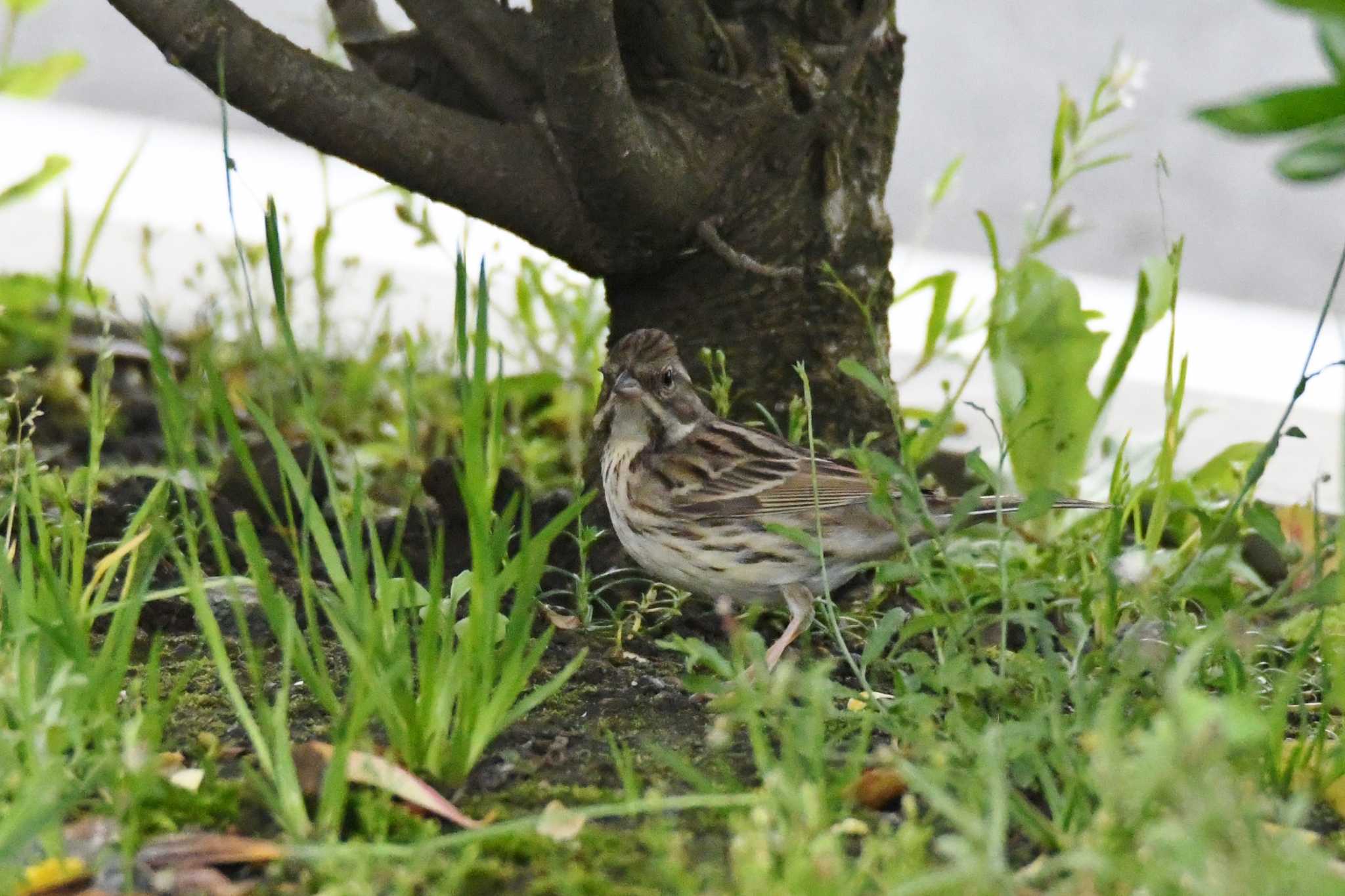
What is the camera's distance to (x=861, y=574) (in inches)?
159

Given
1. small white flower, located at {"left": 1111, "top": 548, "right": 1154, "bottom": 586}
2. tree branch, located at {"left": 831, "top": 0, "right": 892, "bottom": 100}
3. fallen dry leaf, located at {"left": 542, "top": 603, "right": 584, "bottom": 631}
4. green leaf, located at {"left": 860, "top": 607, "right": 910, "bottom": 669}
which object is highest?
tree branch, located at {"left": 831, "top": 0, "right": 892, "bottom": 100}

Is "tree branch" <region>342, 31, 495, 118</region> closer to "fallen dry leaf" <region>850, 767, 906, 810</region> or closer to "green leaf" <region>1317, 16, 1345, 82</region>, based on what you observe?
"fallen dry leaf" <region>850, 767, 906, 810</region>

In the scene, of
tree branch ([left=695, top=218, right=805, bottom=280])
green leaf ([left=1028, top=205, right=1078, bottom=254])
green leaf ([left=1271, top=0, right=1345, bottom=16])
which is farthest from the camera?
green leaf ([left=1028, top=205, right=1078, bottom=254])

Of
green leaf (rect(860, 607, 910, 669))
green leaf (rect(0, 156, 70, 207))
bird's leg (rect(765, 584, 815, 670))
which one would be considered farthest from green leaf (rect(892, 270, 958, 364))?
green leaf (rect(0, 156, 70, 207))

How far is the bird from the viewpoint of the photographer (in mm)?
3641

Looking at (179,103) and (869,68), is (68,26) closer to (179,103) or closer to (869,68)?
(179,103)

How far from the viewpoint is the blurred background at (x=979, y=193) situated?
6.30 metres

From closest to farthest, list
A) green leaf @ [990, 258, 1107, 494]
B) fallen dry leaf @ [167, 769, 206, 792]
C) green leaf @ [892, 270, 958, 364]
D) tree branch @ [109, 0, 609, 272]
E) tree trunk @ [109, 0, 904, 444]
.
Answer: fallen dry leaf @ [167, 769, 206, 792] < tree branch @ [109, 0, 609, 272] < tree trunk @ [109, 0, 904, 444] < green leaf @ [990, 258, 1107, 494] < green leaf @ [892, 270, 958, 364]

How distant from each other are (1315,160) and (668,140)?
1.96 metres

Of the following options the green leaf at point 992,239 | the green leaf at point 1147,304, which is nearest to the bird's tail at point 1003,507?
the green leaf at point 1147,304

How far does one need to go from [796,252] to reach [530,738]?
1556 mm

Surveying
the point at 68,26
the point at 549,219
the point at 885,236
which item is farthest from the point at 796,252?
the point at 68,26

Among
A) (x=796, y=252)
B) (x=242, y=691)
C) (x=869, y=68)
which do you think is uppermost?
(x=869, y=68)

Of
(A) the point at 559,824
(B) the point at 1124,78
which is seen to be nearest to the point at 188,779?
(A) the point at 559,824
